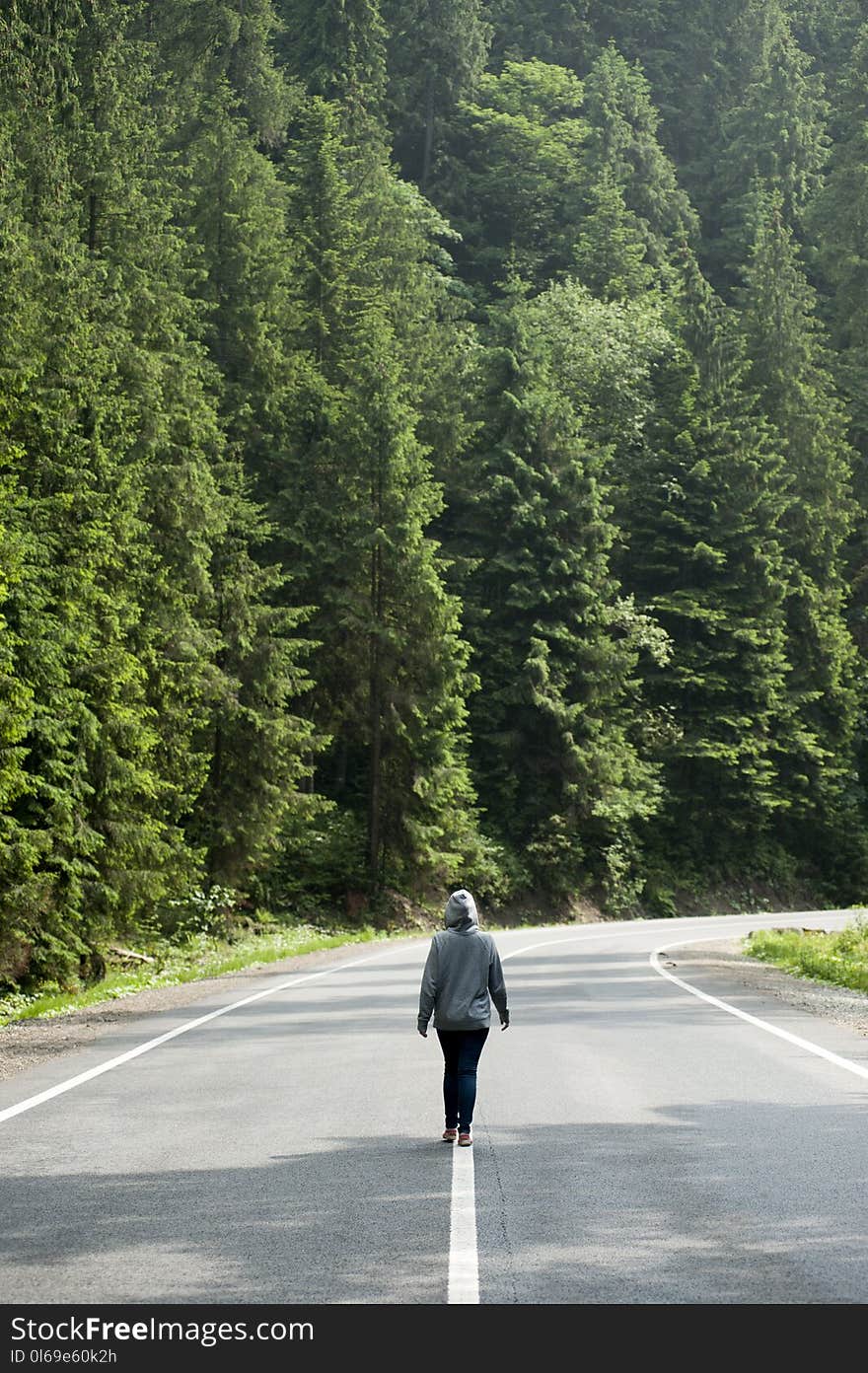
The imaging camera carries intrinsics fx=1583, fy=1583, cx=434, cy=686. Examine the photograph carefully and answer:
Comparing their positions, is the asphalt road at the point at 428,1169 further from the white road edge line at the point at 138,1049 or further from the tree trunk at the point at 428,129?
the tree trunk at the point at 428,129

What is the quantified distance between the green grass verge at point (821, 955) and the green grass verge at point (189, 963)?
31.4 feet

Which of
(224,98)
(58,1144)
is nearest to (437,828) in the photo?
(224,98)

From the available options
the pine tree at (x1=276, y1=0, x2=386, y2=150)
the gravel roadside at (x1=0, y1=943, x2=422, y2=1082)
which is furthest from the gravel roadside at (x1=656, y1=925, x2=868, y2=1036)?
the pine tree at (x1=276, y1=0, x2=386, y2=150)

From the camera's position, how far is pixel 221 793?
4078 centimetres

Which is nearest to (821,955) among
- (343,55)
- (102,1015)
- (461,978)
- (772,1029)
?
(772,1029)

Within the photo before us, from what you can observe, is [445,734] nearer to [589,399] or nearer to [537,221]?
[589,399]

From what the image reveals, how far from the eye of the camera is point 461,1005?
963 cm

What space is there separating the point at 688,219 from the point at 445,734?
47.8 metres

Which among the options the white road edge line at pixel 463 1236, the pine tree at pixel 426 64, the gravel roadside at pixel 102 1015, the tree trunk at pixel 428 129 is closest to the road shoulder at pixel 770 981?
the gravel roadside at pixel 102 1015

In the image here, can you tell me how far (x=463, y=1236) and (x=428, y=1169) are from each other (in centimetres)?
174

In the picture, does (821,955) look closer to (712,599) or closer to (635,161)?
(712,599)

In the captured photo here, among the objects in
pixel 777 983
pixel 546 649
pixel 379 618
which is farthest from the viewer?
pixel 546 649

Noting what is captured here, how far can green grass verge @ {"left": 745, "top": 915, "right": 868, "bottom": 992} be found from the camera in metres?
24.2

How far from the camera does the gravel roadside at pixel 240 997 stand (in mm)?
15750
